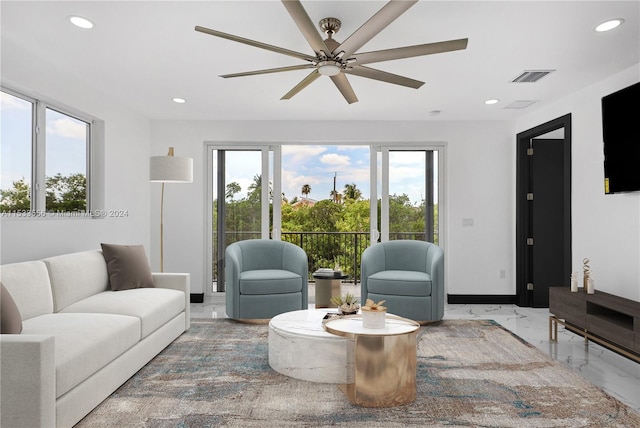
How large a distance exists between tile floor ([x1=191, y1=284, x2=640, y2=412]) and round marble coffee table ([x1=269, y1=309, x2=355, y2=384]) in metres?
1.82

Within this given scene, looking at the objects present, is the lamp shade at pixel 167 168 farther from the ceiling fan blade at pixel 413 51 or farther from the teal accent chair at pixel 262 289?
the ceiling fan blade at pixel 413 51

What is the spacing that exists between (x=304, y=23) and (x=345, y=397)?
2216mm

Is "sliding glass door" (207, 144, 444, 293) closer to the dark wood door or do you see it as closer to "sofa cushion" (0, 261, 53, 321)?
the dark wood door

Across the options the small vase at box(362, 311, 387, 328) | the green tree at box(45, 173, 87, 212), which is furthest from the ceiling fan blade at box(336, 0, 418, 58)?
the green tree at box(45, 173, 87, 212)

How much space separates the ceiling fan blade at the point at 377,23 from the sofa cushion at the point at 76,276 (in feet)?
8.71

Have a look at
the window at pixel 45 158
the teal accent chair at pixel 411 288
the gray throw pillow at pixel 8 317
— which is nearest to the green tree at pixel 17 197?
the window at pixel 45 158

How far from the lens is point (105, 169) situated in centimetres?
488

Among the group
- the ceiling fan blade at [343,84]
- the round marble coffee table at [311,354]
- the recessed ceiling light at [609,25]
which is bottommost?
the round marble coffee table at [311,354]

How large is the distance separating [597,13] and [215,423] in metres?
3.39

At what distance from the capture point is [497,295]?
6.04 m

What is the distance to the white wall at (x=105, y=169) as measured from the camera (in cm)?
349

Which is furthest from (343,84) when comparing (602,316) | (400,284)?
(602,316)

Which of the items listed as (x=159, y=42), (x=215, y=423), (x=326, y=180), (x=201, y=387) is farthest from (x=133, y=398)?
(x=326, y=180)

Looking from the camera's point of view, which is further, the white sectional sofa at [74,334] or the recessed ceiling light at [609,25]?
the recessed ceiling light at [609,25]
